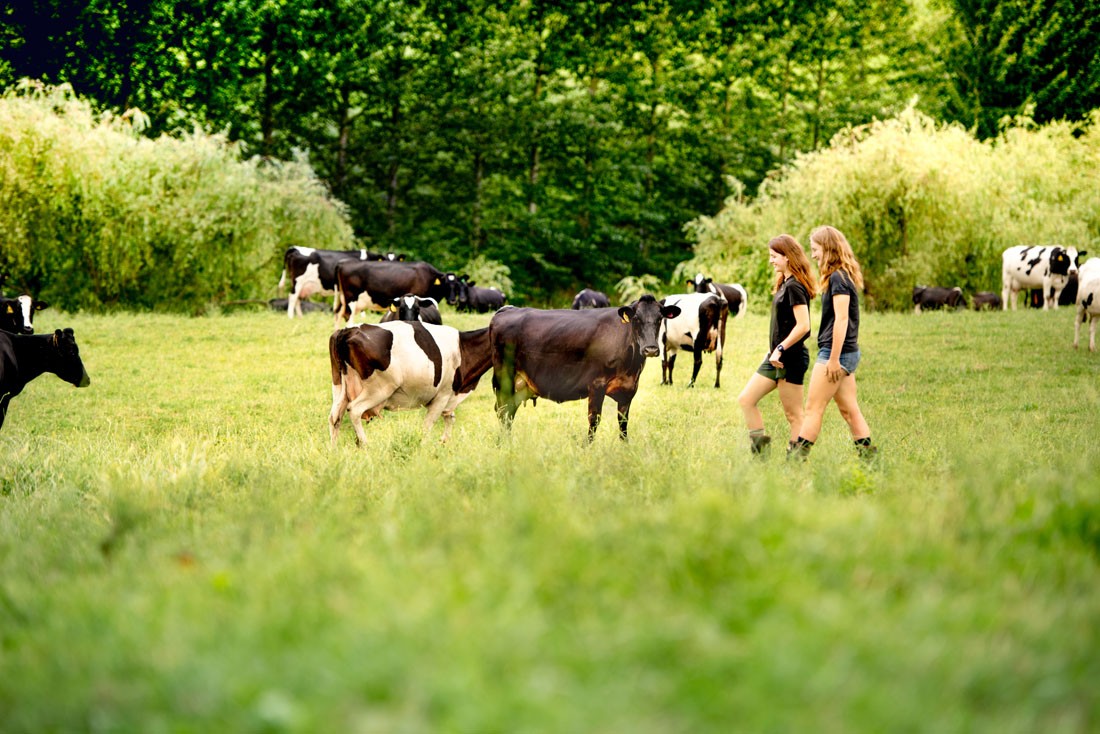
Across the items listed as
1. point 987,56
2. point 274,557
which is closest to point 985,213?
point 987,56

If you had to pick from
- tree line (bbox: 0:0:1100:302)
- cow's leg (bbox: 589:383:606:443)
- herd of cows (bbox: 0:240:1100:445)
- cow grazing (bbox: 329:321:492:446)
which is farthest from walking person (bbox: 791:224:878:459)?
tree line (bbox: 0:0:1100:302)

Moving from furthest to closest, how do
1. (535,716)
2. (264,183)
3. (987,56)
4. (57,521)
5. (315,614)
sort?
(987,56)
(264,183)
(57,521)
(315,614)
(535,716)

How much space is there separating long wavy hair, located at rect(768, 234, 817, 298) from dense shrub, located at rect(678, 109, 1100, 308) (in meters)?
19.3

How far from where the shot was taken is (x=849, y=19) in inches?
1844

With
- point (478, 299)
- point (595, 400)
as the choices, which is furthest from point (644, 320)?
point (478, 299)

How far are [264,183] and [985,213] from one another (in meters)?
20.1

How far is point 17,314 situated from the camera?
1368cm

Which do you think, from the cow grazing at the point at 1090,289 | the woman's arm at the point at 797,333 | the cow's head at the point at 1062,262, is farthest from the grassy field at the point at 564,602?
the cow's head at the point at 1062,262

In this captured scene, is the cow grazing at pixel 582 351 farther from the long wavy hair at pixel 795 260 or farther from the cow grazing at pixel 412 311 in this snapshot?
the cow grazing at pixel 412 311

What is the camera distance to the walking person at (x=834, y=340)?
7242mm

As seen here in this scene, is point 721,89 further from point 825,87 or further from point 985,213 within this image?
point 985,213

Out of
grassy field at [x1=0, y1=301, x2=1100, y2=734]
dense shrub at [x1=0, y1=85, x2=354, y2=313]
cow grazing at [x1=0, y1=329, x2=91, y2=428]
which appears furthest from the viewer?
dense shrub at [x1=0, y1=85, x2=354, y2=313]

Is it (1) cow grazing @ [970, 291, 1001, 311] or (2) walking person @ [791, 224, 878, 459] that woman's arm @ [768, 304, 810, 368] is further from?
(1) cow grazing @ [970, 291, 1001, 311]

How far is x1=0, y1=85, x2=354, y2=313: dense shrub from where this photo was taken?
907 inches
